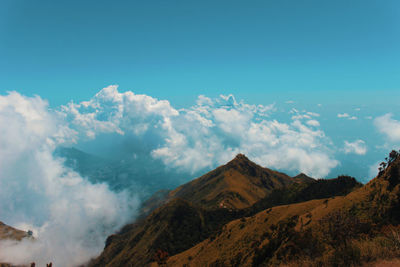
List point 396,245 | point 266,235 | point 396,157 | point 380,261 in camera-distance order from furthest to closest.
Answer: point 266,235 → point 396,157 → point 396,245 → point 380,261

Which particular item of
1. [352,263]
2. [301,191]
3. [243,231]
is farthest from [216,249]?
[301,191]

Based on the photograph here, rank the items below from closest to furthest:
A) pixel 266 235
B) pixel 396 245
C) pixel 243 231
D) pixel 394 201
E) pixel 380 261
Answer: pixel 380 261 < pixel 396 245 < pixel 394 201 < pixel 266 235 < pixel 243 231

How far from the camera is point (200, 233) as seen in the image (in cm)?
19612

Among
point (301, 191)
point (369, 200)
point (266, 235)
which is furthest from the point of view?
point (301, 191)

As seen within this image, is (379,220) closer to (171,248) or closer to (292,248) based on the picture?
(292,248)

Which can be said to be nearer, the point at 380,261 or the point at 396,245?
the point at 380,261

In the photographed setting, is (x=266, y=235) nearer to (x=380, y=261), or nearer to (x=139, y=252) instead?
(x=380, y=261)

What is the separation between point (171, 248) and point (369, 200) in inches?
6520

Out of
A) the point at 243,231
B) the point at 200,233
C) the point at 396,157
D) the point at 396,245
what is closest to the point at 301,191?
the point at 200,233

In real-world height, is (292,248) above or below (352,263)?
below

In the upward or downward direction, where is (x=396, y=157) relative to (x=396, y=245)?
upward

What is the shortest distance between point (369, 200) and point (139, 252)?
198 meters

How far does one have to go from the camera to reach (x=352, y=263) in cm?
1884

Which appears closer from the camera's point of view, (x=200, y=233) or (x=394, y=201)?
(x=394, y=201)
